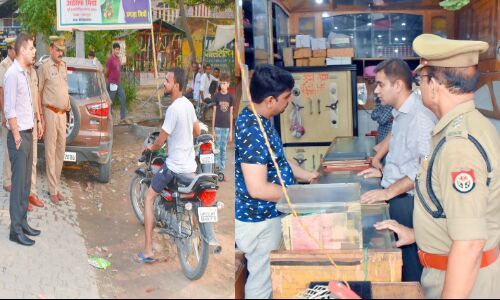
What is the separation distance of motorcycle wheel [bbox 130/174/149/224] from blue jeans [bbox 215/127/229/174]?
336 mm

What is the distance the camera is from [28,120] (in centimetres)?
285

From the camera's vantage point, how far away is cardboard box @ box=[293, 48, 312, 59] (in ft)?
17.0

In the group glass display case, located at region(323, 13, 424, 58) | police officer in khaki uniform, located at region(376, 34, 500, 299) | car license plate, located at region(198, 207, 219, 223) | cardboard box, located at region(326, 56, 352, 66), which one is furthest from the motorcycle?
glass display case, located at region(323, 13, 424, 58)

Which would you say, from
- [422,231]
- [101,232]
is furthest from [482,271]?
[101,232]

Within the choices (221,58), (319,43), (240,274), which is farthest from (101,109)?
(319,43)

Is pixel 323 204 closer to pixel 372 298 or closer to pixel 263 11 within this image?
pixel 372 298

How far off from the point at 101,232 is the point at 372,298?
1264mm

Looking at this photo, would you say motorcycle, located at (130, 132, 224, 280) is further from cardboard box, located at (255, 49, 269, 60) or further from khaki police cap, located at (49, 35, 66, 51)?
cardboard box, located at (255, 49, 269, 60)

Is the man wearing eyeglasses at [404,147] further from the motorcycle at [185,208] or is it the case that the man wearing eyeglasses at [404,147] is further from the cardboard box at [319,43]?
the cardboard box at [319,43]

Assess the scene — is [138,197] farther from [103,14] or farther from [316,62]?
[316,62]

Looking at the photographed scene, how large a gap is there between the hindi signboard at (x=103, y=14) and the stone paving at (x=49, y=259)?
72 centimetres

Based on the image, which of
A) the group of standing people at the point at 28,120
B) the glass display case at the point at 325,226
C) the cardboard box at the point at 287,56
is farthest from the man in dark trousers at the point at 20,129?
the cardboard box at the point at 287,56

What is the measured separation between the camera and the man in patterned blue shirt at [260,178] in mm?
1799

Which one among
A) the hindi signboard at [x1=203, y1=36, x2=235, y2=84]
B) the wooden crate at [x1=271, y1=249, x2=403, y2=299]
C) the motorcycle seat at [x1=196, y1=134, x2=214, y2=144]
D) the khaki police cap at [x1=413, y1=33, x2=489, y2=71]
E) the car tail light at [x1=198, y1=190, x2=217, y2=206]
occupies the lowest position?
the wooden crate at [x1=271, y1=249, x2=403, y2=299]
